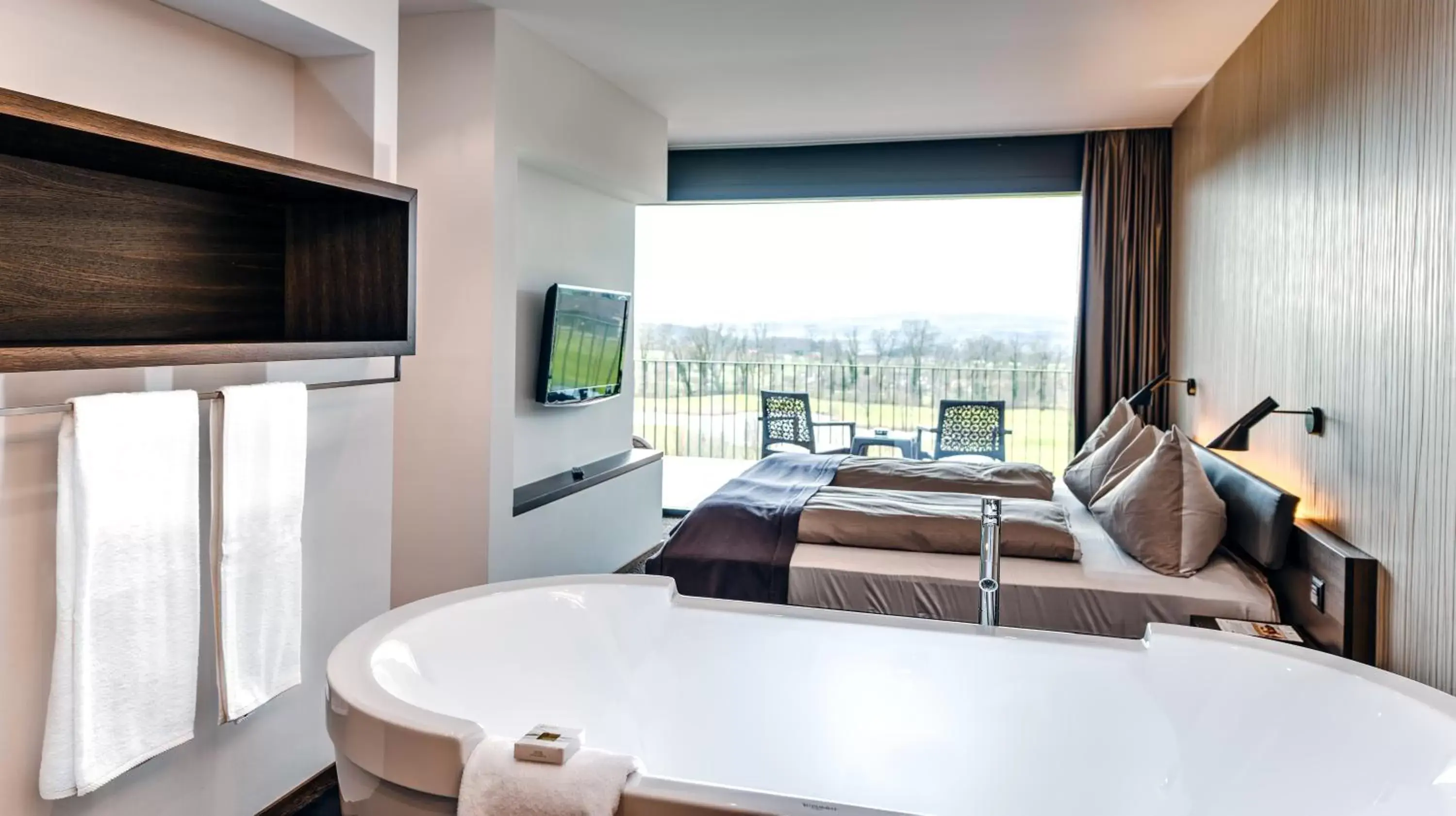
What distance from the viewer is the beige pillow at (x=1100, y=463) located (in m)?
3.97

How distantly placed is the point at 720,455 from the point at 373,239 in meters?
5.66

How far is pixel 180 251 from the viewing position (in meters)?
2.22

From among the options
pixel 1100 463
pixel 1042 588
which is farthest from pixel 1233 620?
pixel 1100 463

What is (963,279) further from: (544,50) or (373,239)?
(373,239)

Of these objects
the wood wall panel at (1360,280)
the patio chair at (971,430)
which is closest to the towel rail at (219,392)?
the wood wall panel at (1360,280)

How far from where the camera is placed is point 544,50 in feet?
12.9

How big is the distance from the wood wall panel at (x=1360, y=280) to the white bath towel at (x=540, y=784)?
1.70 m

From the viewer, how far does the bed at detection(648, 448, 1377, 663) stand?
8.07ft

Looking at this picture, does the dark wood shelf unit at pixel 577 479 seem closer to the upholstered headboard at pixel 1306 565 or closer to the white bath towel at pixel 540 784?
the white bath towel at pixel 540 784

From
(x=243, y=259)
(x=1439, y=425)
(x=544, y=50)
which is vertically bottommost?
(x=1439, y=425)

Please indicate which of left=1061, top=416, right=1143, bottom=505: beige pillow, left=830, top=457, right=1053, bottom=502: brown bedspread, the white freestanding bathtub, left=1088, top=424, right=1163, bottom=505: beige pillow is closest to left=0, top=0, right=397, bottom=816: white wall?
the white freestanding bathtub

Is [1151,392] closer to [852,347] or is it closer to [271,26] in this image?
[852,347]

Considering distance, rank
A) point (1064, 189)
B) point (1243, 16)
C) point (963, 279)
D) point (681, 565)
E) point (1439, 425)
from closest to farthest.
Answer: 1. point (1439, 425)
2. point (681, 565)
3. point (1243, 16)
4. point (1064, 189)
5. point (963, 279)

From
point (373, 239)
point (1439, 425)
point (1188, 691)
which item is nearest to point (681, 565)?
point (373, 239)
